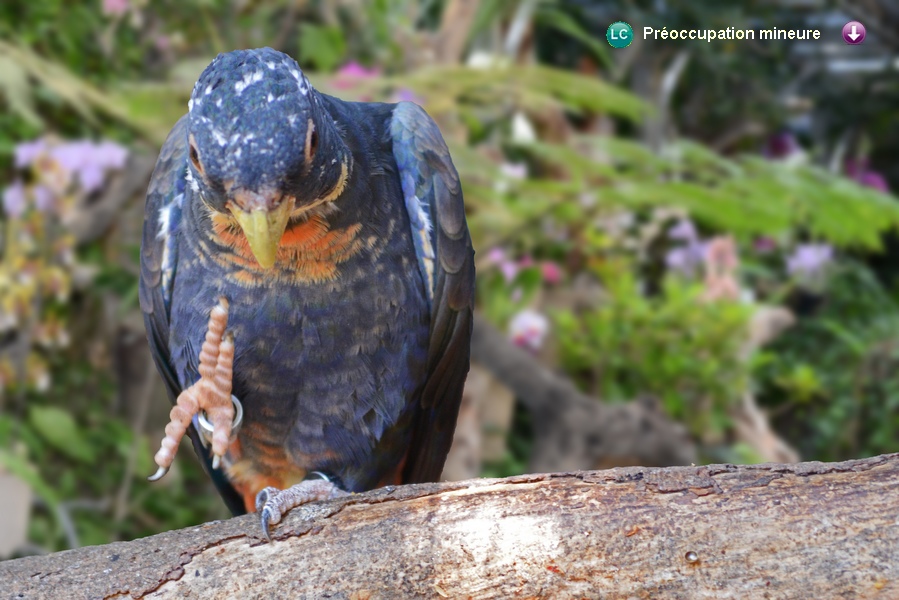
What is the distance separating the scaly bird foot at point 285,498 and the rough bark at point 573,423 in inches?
109

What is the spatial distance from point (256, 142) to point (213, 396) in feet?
2.39

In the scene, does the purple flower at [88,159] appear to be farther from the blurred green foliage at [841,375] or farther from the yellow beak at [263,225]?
the blurred green foliage at [841,375]

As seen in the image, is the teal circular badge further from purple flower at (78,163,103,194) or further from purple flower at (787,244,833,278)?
purple flower at (78,163,103,194)

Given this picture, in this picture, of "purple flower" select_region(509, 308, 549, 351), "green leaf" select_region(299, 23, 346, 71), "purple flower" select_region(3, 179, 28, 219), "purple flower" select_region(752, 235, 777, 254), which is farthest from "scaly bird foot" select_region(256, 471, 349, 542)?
"purple flower" select_region(752, 235, 777, 254)

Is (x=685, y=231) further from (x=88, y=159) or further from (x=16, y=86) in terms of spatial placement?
(x=16, y=86)

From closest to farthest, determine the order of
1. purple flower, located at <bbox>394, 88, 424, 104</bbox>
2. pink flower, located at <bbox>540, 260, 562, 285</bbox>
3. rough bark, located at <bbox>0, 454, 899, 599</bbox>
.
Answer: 1. rough bark, located at <bbox>0, 454, 899, 599</bbox>
2. purple flower, located at <bbox>394, 88, 424, 104</bbox>
3. pink flower, located at <bbox>540, 260, 562, 285</bbox>

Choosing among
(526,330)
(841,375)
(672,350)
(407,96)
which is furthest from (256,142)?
(841,375)

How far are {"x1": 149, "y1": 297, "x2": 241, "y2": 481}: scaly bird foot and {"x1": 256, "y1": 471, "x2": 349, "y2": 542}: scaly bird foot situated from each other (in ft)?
0.75

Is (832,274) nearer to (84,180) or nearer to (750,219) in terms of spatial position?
(750,219)

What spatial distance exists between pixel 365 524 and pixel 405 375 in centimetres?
72

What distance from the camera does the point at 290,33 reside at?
5.63 m

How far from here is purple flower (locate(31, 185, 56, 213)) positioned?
4.26 m

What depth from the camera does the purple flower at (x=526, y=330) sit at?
570cm

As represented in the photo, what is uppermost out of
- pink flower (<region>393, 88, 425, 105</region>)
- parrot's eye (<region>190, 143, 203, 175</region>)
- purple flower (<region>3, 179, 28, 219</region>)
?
parrot's eye (<region>190, 143, 203, 175</region>)
